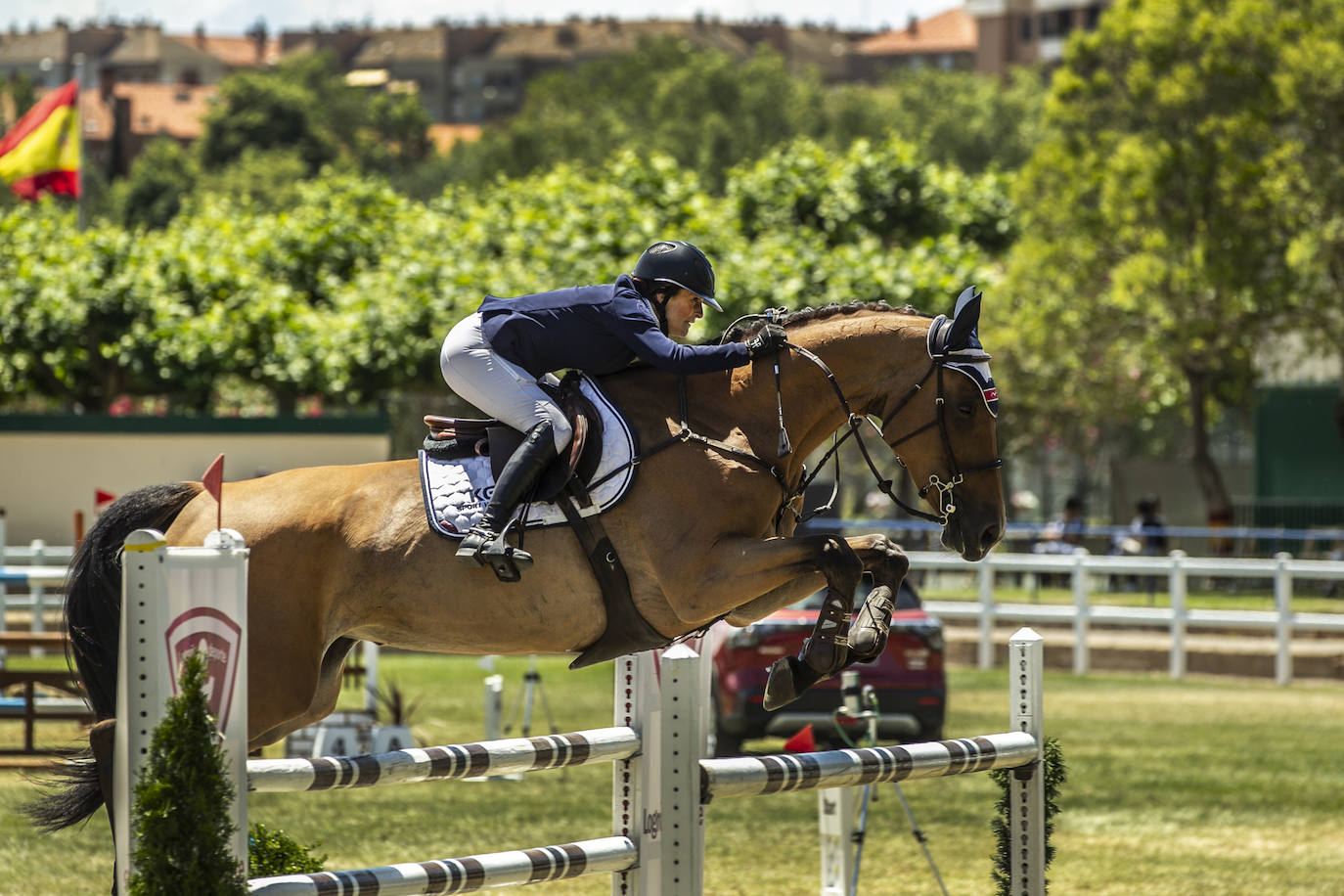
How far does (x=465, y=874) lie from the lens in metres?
4.07

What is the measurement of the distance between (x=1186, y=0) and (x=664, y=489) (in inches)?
848

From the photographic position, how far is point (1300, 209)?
74.8 feet

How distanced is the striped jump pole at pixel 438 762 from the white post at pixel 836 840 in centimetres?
221

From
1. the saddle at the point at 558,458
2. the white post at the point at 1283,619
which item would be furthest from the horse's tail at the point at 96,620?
the white post at the point at 1283,619

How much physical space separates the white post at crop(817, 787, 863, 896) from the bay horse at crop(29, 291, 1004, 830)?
1667 mm

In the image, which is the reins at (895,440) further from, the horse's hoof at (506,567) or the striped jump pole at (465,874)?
the striped jump pole at (465,874)

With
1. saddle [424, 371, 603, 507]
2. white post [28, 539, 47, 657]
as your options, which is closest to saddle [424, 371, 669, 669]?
saddle [424, 371, 603, 507]

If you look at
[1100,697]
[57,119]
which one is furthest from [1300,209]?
[57,119]

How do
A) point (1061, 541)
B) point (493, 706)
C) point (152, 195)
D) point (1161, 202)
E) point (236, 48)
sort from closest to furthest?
point (493, 706)
point (1061, 541)
point (1161, 202)
point (152, 195)
point (236, 48)

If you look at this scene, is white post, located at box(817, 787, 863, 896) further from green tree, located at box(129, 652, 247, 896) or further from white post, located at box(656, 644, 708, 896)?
green tree, located at box(129, 652, 247, 896)

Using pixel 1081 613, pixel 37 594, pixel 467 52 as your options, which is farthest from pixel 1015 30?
pixel 37 594

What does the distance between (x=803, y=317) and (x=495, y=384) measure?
1.08 metres

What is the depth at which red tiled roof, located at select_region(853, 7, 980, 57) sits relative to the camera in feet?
449

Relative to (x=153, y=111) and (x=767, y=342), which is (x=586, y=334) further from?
(x=153, y=111)
